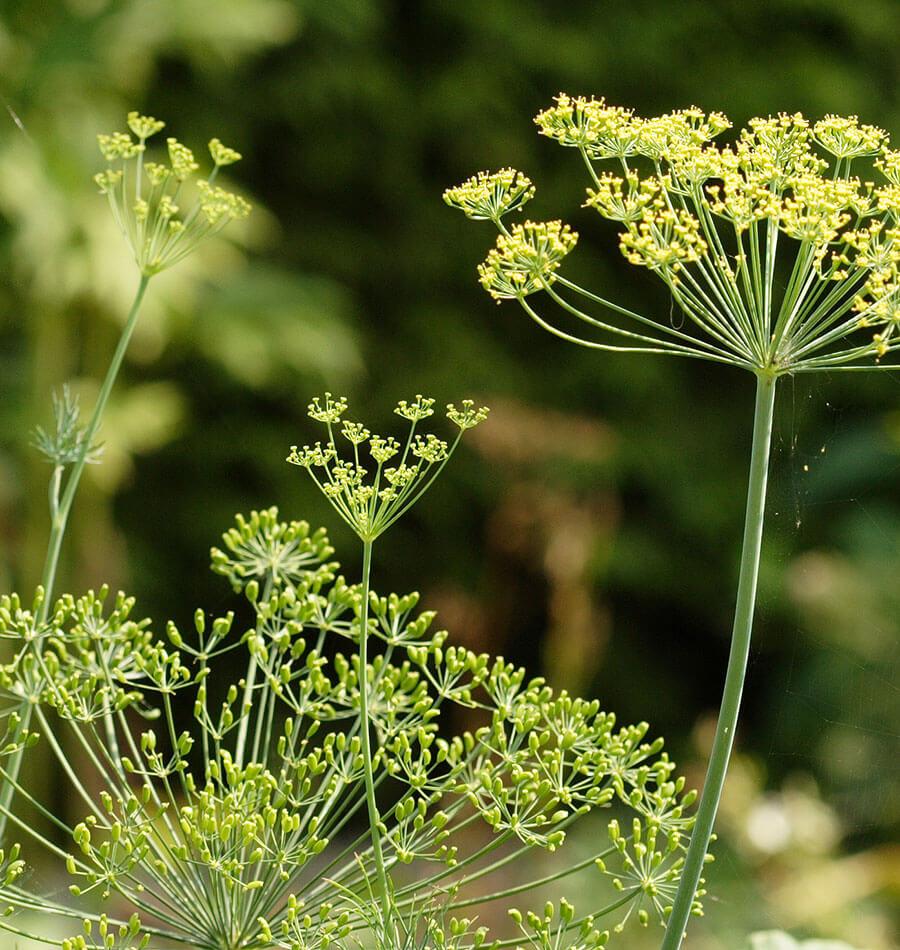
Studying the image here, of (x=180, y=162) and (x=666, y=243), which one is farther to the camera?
(x=180, y=162)

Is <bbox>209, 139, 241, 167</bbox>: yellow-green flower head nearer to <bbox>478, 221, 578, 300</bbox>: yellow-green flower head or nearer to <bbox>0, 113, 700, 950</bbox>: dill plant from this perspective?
<bbox>0, 113, 700, 950</bbox>: dill plant

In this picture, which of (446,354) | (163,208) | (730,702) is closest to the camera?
(730,702)

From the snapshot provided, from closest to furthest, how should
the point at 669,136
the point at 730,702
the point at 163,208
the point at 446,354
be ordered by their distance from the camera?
1. the point at 730,702
2. the point at 669,136
3. the point at 163,208
4. the point at 446,354

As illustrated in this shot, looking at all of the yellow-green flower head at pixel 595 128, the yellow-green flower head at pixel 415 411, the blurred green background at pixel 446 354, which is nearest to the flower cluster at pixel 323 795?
the yellow-green flower head at pixel 415 411

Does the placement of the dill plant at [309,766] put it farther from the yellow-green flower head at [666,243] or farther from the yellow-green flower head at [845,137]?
the yellow-green flower head at [845,137]

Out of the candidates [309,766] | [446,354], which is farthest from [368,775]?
[446,354]

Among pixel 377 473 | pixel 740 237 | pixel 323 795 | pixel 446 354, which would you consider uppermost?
pixel 446 354

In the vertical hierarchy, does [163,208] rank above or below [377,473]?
above

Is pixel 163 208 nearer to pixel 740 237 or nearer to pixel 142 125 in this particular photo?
pixel 142 125
